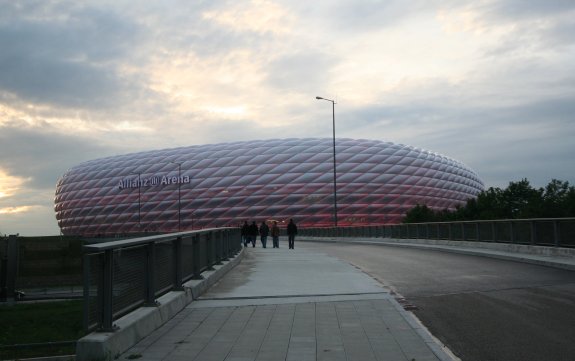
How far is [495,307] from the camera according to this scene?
949 cm

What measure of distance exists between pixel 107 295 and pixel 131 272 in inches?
38.9

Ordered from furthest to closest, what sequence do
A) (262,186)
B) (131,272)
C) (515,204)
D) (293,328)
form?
(262,186) → (515,204) → (293,328) → (131,272)

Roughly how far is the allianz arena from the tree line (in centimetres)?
2759

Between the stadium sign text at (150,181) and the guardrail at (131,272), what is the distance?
296 ft

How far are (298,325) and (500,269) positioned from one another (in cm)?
1032

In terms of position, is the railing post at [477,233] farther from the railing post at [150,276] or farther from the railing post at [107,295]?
the railing post at [107,295]

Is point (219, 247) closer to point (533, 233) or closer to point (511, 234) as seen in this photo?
point (533, 233)

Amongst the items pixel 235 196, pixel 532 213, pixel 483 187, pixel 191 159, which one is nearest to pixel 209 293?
pixel 532 213

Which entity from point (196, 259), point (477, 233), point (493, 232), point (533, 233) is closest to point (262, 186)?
point (477, 233)

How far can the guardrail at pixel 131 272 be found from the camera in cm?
611

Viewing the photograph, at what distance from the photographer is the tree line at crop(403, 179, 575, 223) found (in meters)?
39.0

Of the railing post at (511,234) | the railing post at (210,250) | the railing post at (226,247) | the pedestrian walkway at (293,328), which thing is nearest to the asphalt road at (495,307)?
the pedestrian walkway at (293,328)

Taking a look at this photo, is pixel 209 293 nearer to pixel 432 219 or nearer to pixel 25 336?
pixel 25 336

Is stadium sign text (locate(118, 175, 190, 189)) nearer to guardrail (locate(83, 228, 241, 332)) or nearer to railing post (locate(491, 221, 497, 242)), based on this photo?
railing post (locate(491, 221, 497, 242))
